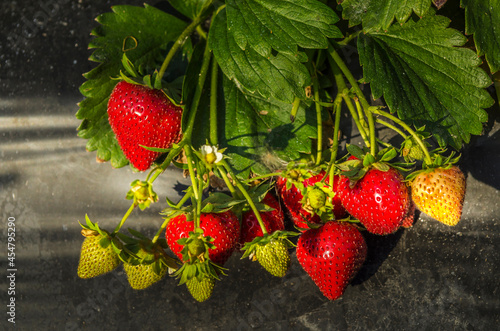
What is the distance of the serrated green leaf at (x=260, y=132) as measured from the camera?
2.17 ft

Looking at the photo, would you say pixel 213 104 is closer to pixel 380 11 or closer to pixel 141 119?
pixel 141 119

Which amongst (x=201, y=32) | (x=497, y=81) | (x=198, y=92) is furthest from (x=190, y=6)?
(x=497, y=81)

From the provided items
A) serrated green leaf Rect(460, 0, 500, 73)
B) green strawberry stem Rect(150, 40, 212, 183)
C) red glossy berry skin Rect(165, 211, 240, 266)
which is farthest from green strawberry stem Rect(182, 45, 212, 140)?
serrated green leaf Rect(460, 0, 500, 73)

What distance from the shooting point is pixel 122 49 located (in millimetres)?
663

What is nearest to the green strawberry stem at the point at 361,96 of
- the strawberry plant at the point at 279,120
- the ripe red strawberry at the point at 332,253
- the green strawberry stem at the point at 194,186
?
the strawberry plant at the point at 279,120

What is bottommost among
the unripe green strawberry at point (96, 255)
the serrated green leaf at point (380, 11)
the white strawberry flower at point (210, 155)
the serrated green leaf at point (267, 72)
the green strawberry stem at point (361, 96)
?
the unripe green strawberry at point (96, 255)

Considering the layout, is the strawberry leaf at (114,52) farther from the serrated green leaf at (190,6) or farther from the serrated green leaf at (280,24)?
the serrated green leaf at (280,24)

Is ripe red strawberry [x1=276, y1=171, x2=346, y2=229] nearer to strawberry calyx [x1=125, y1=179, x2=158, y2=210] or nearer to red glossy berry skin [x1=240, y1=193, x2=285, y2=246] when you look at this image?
red glossy berry skin [x1=240, y1=193, x2=285, y2=246]

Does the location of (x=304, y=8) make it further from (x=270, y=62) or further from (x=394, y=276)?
(x=394, y=276)

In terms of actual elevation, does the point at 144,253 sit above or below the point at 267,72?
below

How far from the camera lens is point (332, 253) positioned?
0.61 meters

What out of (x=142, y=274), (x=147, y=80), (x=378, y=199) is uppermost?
(x=147, y=80)

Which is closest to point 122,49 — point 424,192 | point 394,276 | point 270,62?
point 270,62

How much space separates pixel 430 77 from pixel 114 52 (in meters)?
0.45
